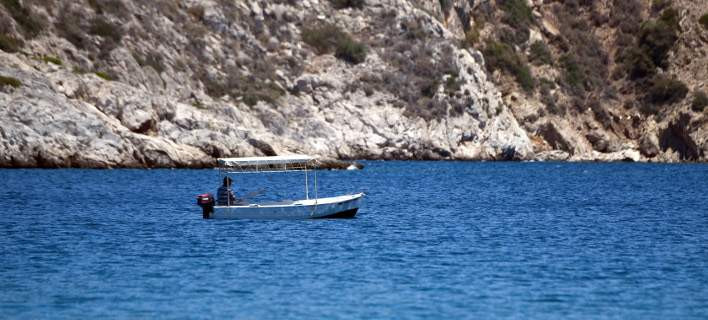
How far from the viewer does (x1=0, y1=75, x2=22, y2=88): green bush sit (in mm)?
93500

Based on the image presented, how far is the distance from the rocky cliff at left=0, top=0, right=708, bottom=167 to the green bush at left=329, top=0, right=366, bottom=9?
28 cm

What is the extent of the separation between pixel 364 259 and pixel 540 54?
423 feet

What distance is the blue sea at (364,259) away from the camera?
2762cm

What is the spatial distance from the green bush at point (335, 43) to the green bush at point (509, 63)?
929 inches

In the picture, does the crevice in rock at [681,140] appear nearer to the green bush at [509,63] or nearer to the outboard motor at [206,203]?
the green bush at [509,63]

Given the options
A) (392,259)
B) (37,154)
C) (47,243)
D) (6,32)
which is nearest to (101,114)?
(37,154)

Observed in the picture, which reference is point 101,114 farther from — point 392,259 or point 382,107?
point 392,259

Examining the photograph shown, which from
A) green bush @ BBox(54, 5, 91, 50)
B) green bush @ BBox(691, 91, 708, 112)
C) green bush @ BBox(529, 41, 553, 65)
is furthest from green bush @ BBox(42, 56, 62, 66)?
green bush @ BBox(691, 91, 708, 112)

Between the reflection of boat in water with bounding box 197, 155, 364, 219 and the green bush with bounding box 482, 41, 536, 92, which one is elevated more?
the green bush with bounding box 482, 41, 536, 92

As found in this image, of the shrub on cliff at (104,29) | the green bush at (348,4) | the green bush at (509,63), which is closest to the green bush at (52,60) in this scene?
the shrub on cliff at (104,29)

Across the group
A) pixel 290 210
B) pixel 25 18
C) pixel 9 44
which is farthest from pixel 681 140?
pixel 290 210

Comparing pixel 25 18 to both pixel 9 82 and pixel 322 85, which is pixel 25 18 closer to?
pixel 9 82

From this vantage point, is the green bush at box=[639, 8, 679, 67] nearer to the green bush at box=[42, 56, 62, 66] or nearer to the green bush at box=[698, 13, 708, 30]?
the green bush at box=[698, 13, 708, 30]

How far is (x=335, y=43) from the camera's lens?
458 ft
